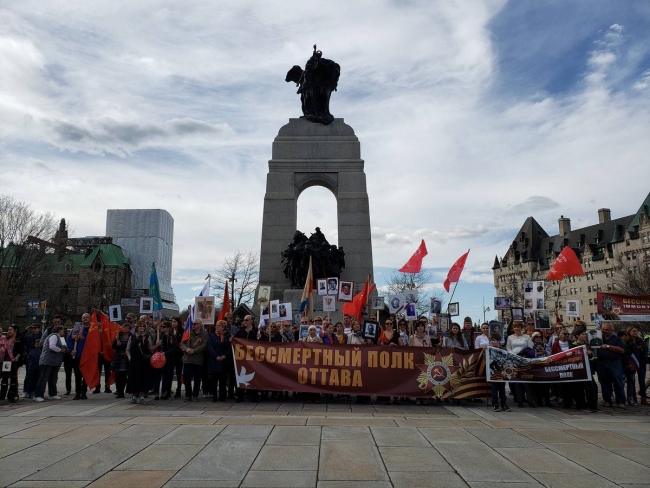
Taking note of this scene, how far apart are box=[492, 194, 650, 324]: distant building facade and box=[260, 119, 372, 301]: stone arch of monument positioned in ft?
183

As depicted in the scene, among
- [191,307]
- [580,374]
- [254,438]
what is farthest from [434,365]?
[191,307]

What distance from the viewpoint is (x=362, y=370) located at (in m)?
11.9

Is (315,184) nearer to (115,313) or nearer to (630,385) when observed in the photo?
(115,313)

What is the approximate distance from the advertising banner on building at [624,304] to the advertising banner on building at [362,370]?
6664 millimetres

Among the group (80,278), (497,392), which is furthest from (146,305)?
(80,278)

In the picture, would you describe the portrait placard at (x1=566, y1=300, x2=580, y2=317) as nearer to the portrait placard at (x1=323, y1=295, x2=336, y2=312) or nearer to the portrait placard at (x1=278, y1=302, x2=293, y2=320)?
the portrait placard at (x1=323, y1=295, x2=336, y2=312)

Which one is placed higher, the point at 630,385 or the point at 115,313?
the point at 115,313

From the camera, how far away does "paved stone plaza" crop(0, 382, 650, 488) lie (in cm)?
567

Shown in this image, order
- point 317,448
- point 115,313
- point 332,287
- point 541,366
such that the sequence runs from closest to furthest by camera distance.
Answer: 1. point 317,448
2. point 541,366
3. point 115,313
4. point 332,287

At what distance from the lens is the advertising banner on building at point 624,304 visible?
16219mm

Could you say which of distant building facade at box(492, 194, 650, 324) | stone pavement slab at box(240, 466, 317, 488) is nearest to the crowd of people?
stone pavement slab at box(240, 466, 317, 488)

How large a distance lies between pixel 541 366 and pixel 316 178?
17322mm

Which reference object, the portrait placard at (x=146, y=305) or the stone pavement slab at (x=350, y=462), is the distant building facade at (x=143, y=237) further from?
the stone pavement slab at (x=350, y=462)

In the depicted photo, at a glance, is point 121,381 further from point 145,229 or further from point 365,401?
point 145,229
